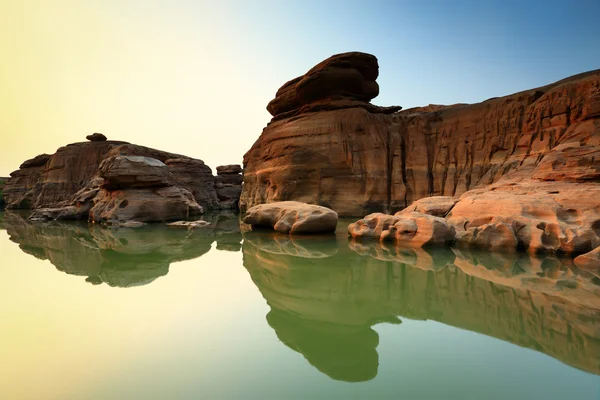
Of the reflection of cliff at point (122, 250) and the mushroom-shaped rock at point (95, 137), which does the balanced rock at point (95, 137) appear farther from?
the reflection of cliff at point (122, 250)

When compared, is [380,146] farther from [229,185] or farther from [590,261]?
[229,185]

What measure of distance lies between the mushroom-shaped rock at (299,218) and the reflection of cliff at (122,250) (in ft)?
4.79

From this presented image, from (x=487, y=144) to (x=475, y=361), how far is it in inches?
688

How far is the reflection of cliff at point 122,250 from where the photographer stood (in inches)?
241

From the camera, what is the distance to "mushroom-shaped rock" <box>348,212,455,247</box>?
796cm

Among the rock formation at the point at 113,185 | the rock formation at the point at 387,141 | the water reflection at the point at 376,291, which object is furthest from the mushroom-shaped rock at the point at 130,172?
the rock formation at the point at 387,141

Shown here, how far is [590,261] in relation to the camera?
5781 millimetres

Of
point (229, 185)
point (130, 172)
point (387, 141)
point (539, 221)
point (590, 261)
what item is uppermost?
point (387, 141)

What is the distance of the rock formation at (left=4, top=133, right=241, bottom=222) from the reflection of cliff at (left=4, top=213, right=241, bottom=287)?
2860 millimetres

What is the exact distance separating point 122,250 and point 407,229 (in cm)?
747

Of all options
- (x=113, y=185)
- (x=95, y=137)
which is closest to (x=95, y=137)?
(x=95, y=137)

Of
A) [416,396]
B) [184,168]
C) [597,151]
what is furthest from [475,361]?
[184,168]

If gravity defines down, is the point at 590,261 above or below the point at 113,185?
below

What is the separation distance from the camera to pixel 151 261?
7137mm
